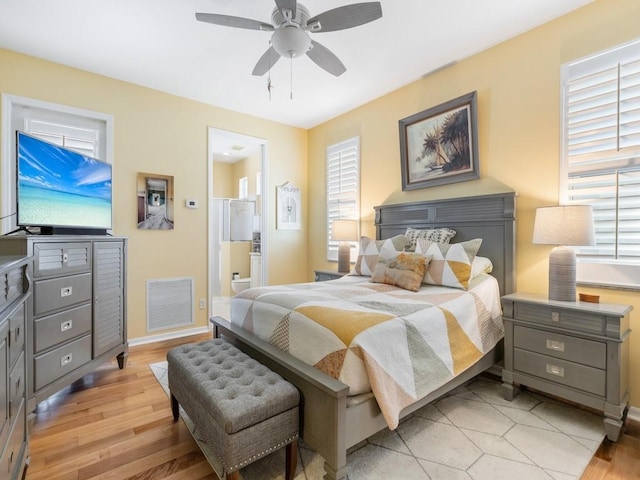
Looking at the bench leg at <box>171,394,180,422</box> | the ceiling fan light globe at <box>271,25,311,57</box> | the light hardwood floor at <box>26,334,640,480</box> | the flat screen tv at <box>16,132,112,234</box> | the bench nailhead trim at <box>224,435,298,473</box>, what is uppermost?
the ceiling fan light globe at <box>271,25,311,57</box>

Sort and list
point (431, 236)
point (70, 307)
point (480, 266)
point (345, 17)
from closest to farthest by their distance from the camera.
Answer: point (345, 17) < point (70, 307) < point (480, 266) < point (431, 236)

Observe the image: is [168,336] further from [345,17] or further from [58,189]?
[345,17]

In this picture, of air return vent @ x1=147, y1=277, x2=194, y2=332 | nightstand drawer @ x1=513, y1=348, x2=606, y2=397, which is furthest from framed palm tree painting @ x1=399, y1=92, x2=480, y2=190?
air return vent @ x1=147, y1=277, x2=194, y2=332

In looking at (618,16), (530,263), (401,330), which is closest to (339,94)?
(618,16)

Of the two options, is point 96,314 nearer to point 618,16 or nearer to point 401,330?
point 401,330

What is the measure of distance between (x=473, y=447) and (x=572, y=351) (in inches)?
35.5

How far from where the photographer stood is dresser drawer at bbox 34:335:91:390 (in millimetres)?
2020

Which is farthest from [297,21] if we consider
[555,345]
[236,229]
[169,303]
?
[236,229]

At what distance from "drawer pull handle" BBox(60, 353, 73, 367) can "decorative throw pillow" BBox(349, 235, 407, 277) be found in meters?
2.42

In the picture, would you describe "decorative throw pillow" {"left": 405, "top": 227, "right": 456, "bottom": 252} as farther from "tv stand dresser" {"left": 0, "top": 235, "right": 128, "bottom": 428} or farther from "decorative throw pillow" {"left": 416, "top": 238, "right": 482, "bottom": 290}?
"tv stand dresser" {"left": 0, "top": 235, "right": 128, "bottom": 428}

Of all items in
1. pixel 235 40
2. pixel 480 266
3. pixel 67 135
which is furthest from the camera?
pixel 67 135

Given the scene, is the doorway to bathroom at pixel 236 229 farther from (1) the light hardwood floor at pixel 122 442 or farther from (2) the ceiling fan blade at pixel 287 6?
(2) the ceiling fan blade at pixel 287 6

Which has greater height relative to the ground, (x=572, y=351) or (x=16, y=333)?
(x=16, y=333)

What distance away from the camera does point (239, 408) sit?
1349 mm
